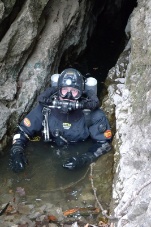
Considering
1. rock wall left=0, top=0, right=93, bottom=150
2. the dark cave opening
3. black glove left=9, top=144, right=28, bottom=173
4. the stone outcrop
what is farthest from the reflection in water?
the dark cave opening

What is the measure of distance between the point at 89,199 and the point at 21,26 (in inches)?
150

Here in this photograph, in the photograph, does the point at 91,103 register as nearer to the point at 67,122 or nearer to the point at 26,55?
the point at 67,122

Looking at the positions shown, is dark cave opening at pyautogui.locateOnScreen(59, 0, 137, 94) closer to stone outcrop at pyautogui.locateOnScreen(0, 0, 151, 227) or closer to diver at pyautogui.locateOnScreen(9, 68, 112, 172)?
stone outcrop at pyautogui.locateOnScreen(0, 0, 151, 227)

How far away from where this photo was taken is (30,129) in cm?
673

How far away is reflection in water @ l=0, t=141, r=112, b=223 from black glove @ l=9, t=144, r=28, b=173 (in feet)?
0.30

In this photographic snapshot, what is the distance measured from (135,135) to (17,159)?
2.06 meters

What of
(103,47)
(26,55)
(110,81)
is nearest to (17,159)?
(26,55)

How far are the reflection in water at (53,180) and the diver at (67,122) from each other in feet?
0.45

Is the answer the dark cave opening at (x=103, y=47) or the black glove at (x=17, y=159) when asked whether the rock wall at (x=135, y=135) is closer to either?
the black glove at (x=17, y=159)

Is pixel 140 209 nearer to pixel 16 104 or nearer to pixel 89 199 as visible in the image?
pixel 89 199

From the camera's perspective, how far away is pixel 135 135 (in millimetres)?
5316

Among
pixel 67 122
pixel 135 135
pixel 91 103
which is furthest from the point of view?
pixel 67 122

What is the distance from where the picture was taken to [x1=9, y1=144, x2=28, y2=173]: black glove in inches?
241

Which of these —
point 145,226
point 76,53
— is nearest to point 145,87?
point 145,226
